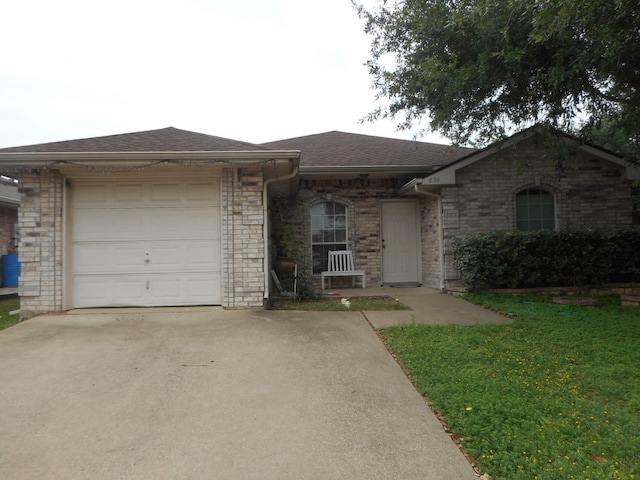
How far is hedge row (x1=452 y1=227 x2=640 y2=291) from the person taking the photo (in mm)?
8125

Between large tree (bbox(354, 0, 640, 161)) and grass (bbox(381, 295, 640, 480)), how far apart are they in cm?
370

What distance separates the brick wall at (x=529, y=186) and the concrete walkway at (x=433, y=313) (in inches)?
53.1

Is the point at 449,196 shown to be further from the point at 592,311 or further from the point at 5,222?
the point at 5,222

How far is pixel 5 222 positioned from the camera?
12.6 metres

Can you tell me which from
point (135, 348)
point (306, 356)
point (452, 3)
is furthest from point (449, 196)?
point (135, 348)

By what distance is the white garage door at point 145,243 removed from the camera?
6.77 m

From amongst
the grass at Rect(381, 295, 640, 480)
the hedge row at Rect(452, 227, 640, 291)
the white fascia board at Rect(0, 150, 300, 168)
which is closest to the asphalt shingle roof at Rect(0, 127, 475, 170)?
the white fascia board at Rect(0, 150, 300, 168)

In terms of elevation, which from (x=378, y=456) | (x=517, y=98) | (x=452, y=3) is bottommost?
(x=378, y=456)

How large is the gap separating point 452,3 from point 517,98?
206 cm

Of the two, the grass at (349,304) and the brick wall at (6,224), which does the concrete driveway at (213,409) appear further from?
the brick wall at (6,224)

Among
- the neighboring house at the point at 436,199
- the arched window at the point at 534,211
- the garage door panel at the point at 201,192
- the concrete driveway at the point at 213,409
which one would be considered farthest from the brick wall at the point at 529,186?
the garage door panel at the point at 201,192

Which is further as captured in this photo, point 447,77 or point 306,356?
point 447,77

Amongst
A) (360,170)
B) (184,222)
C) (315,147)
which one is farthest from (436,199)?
(184,222)

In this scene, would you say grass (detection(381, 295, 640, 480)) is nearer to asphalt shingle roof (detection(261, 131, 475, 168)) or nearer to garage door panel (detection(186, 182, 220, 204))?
garage door panel (detection(186, 182, 220, 204))
